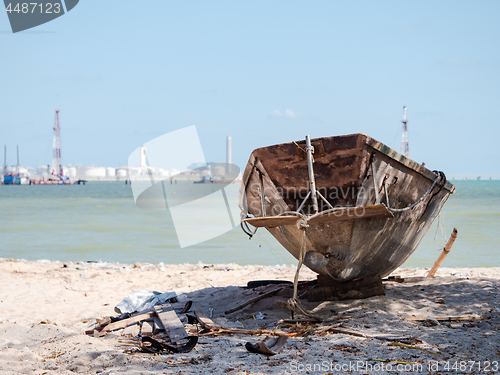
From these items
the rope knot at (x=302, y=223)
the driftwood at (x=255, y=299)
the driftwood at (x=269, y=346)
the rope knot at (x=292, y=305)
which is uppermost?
the rope knot at (x=302, y=223)

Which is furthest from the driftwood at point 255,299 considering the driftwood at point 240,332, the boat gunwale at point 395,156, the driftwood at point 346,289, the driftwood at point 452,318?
the driftwood at point 452,318

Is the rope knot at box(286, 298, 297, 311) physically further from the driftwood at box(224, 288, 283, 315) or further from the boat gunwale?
the boat gunwale

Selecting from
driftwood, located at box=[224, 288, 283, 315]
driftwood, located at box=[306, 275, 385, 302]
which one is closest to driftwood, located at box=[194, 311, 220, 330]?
driftwood, located at box=[224, 288, 283, 315]

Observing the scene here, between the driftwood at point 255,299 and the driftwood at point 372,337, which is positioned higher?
the driftwood at point 372,337

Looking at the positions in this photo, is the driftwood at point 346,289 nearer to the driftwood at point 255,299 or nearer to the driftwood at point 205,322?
the driftwood at point 255,299

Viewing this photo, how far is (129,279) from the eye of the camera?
26.4 ft

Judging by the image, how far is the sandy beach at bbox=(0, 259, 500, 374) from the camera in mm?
3395

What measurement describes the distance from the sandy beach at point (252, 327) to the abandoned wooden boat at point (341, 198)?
0.66 metres

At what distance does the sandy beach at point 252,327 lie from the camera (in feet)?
11.1

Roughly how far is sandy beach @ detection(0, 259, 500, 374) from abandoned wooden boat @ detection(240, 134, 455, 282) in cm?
66

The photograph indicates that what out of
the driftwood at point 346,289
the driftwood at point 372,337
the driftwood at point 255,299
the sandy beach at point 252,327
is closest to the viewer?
the sandy beach at point 252,327

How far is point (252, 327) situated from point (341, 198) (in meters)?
1.73

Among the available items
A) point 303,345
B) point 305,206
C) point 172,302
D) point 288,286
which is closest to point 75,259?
point 172,302

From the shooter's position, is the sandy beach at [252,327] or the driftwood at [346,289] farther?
the driftwood at [346,289]
